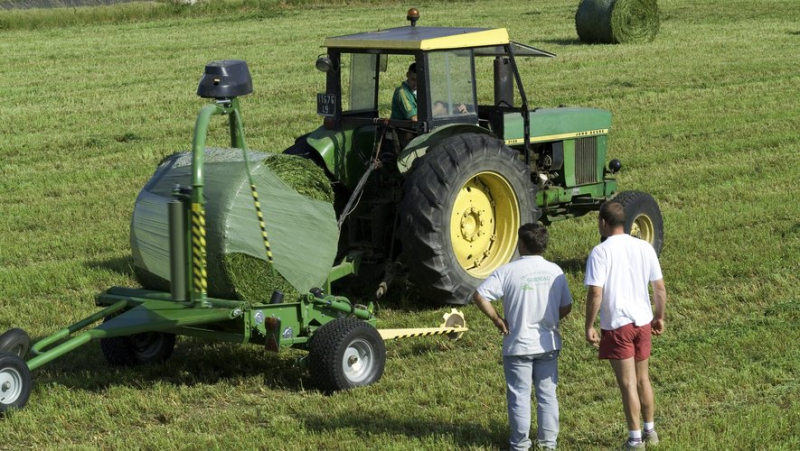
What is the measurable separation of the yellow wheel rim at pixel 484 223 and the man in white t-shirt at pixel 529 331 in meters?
3.00

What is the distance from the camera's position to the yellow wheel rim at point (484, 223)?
9.02m

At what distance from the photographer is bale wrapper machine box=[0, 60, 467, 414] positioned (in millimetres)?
6652

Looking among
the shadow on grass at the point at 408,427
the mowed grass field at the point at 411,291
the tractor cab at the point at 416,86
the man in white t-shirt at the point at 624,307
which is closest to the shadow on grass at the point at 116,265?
the mowed grass field at the point at 411,291

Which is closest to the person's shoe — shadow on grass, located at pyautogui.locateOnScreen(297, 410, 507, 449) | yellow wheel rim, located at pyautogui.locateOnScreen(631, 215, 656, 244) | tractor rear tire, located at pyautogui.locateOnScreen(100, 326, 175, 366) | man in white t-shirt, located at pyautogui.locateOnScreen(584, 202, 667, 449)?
man in white t-shirt, located at pyautogui.locateOnScreen(584, 202, 667, 449)

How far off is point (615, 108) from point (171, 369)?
11.3 meters

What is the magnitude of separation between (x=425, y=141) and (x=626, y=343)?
→ 339cm

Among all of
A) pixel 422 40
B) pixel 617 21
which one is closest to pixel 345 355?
pixel 422 40

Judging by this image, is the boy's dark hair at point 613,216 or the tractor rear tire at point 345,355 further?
the tractor rear tire at point 345,355

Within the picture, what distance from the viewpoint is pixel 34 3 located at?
1319 inches

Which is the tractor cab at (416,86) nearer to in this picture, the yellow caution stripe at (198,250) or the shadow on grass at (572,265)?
the shadow on grass at (572,265)

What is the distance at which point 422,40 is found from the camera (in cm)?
880

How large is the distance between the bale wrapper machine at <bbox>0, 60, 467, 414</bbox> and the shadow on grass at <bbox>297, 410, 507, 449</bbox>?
43cm

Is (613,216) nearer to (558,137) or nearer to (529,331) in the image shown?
(529,331)

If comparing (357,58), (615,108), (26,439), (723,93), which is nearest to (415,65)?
(357,58)
